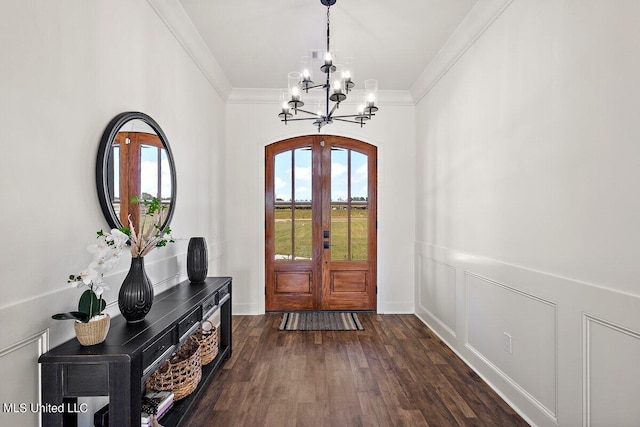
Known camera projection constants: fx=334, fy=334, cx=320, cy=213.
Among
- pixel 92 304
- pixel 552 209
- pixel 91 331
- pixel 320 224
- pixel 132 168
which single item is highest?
pixel 132 168

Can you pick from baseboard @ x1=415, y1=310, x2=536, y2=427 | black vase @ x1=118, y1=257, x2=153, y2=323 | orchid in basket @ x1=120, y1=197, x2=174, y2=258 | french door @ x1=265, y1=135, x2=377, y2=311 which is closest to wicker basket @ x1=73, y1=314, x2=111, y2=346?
black vase @ x1=118, y1=257, x2=153, y2=323

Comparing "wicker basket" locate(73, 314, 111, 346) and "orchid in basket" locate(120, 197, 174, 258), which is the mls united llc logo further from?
"orchid in basket" locate(120, 197, 174, 258)

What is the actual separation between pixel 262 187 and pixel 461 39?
285 cm

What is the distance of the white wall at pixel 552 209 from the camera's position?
1.56 m

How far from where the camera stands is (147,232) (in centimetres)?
216

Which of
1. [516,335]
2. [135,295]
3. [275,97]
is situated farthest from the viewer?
[275,97]

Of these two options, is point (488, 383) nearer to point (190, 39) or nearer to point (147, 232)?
point (147, 232)

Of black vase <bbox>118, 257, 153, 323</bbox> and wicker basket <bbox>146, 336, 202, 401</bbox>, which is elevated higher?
black vase <bbox>118, 257, 153, 323</bbox>

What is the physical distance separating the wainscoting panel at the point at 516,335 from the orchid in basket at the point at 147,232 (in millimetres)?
2360

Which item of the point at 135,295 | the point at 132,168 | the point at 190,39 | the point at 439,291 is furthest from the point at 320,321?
the point at 190,39

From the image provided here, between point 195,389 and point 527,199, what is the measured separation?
2617mm

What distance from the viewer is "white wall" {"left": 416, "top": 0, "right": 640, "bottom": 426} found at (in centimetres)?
156

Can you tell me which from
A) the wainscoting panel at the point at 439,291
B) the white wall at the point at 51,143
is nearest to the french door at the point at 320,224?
the wainscoting panel at the point at 439,291

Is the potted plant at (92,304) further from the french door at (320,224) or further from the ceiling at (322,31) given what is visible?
the french door at (320,224)
